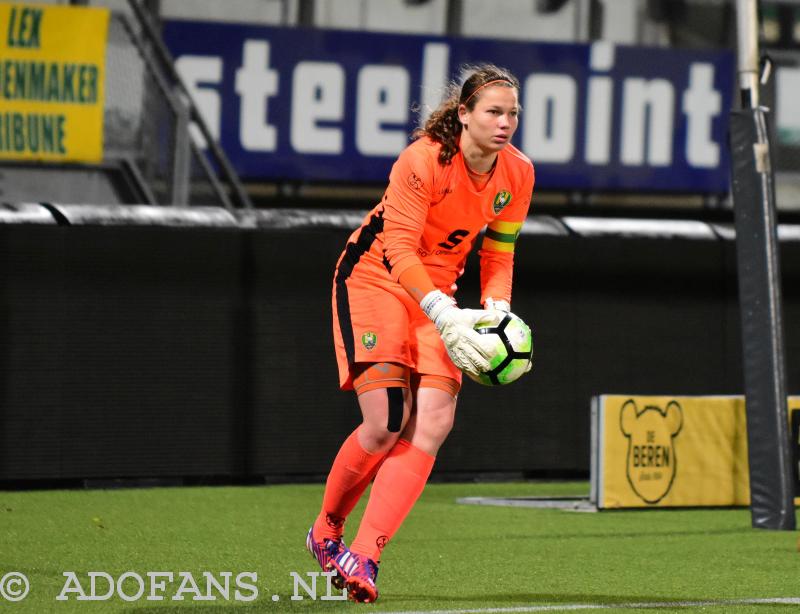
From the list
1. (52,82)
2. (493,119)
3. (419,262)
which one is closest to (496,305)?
(419,262)

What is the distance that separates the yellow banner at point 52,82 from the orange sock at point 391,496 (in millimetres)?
7367

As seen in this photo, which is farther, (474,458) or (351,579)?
(474,458)

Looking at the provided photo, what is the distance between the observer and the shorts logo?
20.2 ft

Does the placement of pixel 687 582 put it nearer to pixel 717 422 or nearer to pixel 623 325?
pixel 717 422

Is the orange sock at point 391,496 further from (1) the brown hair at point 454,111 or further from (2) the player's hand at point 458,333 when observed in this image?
(1) the brown hair at point 454,111

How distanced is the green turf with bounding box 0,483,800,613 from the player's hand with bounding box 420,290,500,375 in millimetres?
950

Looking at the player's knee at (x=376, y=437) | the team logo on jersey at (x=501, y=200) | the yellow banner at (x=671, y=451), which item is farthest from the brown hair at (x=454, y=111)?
the yellow banner at (x=671, y=451)

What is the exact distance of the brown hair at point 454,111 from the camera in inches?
242

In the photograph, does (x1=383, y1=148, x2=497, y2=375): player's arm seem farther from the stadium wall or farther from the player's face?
the stadium wall

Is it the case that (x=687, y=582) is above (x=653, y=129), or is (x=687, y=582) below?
below

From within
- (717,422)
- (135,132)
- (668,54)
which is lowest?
(717,422)

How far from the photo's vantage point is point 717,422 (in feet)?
36.3

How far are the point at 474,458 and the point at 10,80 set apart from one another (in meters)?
4.74

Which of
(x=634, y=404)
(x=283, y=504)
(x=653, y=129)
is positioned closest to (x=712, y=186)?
(x=653, y=129)
